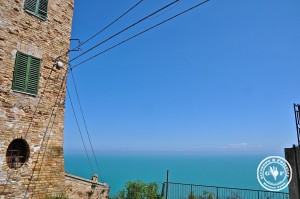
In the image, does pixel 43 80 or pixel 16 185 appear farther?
pixel 43 80

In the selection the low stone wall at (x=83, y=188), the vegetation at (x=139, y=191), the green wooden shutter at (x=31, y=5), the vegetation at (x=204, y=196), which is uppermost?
the green wooden shutter at (x=31, y=5)

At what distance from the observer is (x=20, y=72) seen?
8.09m

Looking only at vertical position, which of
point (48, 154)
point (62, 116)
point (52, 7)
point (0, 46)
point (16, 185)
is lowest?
point (16, 185)

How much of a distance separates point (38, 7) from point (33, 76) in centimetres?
276

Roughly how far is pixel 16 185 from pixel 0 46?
4631mm

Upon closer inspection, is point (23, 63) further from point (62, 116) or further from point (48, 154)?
point (48, 154)

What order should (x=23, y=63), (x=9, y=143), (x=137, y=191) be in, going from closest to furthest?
(x=9, y=143) < (x=23, y=63) < (x=137, y=191)

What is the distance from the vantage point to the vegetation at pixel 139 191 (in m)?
17.6

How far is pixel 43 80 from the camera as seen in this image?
347 inches

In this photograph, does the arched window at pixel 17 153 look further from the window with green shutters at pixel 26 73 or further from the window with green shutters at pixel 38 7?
the window with green shutters at pixel 38 7

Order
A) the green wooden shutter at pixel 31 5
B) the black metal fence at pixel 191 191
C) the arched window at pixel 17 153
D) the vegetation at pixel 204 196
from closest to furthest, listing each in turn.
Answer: the arched window at pixel 17 153
the green wooden shutter at pixel 31 5
the black metal fence at pixel 191 191
the vegetation at pixel 204 196

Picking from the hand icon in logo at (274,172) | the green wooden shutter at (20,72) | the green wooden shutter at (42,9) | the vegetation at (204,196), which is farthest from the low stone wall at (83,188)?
the hand icon in logo at (274,172)

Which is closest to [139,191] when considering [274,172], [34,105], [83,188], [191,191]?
[191,191]

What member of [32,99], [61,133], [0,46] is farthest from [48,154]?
[0,46]
